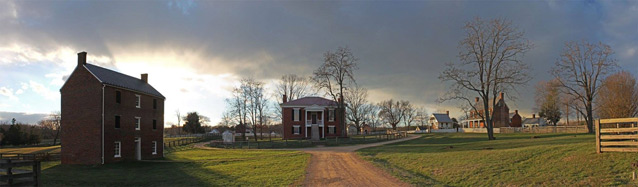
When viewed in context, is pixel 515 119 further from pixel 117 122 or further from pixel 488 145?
pixel 117 122

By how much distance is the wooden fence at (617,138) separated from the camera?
543 inches

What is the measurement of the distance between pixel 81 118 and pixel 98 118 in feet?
6.36

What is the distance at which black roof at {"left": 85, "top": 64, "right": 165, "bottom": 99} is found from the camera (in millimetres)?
31923

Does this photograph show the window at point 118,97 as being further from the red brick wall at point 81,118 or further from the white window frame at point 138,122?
the white window frame at point 138,122

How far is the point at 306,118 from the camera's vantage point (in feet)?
198

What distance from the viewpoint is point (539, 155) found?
1627 cm

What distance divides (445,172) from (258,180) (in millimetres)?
8402

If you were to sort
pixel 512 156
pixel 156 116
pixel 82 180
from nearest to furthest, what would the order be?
pixel 512 156, pixel 82 180, pixel 156 116

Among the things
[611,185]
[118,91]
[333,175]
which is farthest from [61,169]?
[611,185]

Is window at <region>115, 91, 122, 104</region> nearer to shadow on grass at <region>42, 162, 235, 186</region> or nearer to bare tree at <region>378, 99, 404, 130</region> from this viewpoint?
shadow on grass at <region>42, 162, 235, 186</region>

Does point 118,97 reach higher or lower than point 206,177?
higher

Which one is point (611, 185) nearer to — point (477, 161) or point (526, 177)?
point (526, 177)

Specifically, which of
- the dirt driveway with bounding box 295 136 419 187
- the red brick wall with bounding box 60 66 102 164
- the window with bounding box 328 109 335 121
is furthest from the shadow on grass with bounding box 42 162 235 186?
the window with bounding box 328 109 335 121

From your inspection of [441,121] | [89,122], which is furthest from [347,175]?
[441,121]
